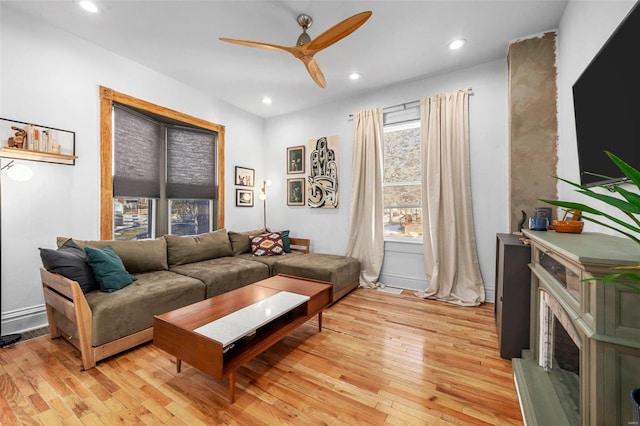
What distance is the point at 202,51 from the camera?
118 inches

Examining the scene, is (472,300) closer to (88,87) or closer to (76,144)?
(76,144)

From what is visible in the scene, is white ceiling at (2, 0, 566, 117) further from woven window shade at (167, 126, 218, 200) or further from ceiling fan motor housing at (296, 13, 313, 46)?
woven window shade at (167, 126, 218, 200)

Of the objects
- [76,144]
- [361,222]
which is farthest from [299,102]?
[76,144]

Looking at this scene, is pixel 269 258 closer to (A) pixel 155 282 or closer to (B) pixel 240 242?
(B) pixel 240 242

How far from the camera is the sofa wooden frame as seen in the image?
6.26ft

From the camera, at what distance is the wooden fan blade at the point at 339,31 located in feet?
6.04

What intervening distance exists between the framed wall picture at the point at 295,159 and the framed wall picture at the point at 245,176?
2.22 feet

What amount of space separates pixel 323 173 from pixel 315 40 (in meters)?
2.45

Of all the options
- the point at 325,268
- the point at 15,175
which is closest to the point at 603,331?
the point at 325,268

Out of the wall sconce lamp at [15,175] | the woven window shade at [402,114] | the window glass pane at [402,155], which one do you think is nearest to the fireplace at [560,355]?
the window glass pane at [402,155]

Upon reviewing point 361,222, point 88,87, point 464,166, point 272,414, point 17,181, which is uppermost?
point 88,87

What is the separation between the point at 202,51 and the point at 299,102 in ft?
5.62

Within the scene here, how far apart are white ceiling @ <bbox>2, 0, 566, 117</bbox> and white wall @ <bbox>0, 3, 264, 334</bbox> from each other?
196 mm

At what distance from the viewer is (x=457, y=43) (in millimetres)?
2826
